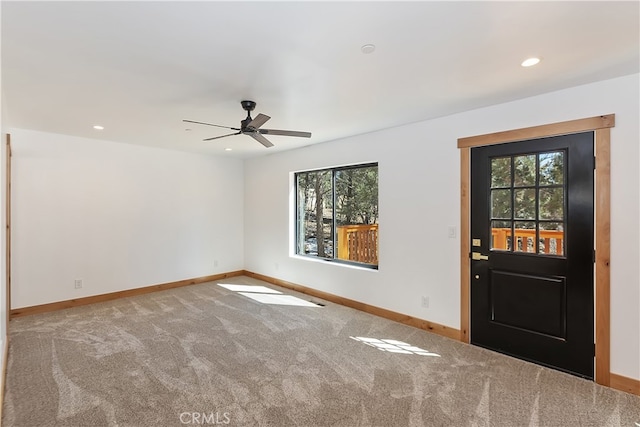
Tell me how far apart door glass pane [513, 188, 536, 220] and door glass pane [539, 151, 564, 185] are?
0.45 ft

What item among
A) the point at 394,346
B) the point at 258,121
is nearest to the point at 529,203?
the point at 394,346

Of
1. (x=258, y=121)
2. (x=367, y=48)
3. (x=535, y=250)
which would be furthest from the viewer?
(x=535, y=250)

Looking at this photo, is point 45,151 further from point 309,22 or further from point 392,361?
point 392,361

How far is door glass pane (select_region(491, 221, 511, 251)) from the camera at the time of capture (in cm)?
299

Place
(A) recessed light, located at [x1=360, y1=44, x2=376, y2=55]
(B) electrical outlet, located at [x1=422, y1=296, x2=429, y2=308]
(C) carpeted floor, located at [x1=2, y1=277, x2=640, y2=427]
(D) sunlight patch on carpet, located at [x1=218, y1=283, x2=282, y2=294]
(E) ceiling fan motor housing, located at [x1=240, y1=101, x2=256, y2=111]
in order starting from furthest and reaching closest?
(D) sunlight patch on carpet, located at [x1=218, y1=283, x2=282, y2=294]
(B) electrical outlet, located at [x1=422, y1=296, x2=429, y2=308]
(E) ceiling fan motor housing, located at [x1=240, y1=101, x2=256, y2=111]
(C) carpeted floor, located at [x1=2, y1=277, x2=640, y2=427]
(A) recessed light, located at [x1=360, y1=44, x2=376, y2=55]

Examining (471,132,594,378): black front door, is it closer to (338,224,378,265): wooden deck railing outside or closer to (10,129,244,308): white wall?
(338,224,378,265): wooden deck railing outside

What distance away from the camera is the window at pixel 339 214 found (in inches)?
179

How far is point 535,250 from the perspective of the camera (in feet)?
9.30

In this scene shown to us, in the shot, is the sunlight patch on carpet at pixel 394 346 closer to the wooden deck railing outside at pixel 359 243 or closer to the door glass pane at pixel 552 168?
the wooden deck railing outside at pixel 359 243

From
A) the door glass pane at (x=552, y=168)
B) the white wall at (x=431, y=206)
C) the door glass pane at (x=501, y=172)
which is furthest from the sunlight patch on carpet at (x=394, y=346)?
the door glass pane at (x=552, y=168)

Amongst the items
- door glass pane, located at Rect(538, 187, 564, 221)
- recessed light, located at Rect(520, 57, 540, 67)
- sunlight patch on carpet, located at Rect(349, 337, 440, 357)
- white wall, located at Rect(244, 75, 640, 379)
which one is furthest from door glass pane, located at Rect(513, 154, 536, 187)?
sunlight patch on carpet, located at Rect(349, 337, 440, 357)

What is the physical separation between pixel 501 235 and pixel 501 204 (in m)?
0.31

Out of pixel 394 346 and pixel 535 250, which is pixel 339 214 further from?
pixel 535 250

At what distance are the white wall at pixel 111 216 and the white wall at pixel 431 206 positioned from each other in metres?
1.09
